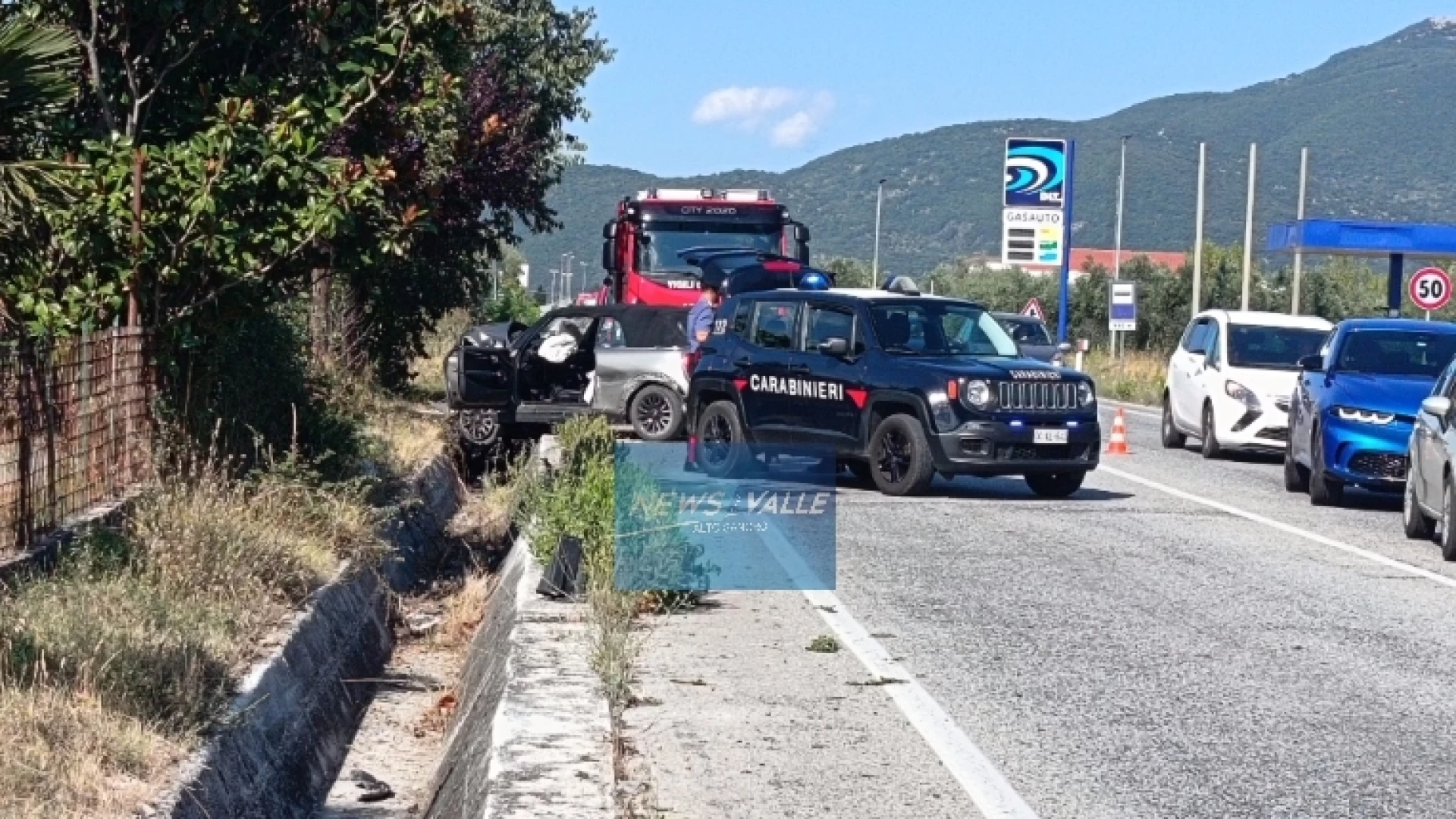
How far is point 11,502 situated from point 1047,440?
9.68 metres

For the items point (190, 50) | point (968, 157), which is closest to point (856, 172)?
point (968, 157)

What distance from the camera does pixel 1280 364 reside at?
24328mm

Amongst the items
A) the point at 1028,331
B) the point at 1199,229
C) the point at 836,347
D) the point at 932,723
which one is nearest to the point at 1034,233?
the point at 1199,229

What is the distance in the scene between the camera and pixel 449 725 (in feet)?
34.5

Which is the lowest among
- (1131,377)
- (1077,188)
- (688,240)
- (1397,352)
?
(1131,377)

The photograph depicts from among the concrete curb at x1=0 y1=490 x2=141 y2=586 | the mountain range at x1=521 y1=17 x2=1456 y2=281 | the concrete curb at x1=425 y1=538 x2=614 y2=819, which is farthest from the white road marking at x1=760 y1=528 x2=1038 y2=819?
the mountain range at x1=521 y1=17 x2=1456 y2=281

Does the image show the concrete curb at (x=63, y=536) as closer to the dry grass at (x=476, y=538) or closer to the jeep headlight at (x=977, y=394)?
the dry grass at (x=476, y=538)

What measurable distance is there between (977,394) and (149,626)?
32.7ft

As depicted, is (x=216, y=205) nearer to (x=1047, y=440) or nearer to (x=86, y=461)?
(x=86, y=461)

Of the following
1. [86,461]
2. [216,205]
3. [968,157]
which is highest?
[968,157]

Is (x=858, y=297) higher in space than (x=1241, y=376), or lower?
higher

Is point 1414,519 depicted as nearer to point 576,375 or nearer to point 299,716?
point 576,375

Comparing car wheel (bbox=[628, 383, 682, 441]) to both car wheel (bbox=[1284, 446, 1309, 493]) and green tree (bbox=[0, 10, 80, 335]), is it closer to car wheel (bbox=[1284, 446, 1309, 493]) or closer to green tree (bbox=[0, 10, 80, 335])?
car wheel (bbox=[1284, 446, 1309, 493])

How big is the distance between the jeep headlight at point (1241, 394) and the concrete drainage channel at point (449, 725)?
42.1 ft
